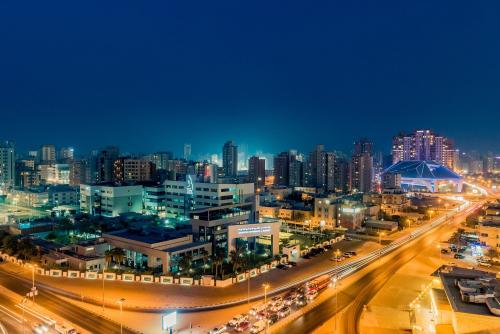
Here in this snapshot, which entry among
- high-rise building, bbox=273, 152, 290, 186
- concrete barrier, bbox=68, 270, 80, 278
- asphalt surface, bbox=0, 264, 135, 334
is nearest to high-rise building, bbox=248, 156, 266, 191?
high-rise building, bbox=273, 152, 290, 186

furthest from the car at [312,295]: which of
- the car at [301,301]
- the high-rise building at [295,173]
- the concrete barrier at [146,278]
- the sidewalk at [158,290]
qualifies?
the high-rise building at [295,173]

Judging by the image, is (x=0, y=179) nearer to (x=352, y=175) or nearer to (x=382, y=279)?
(x=352, y=175)

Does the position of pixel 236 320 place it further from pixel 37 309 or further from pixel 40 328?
pixel 37 309

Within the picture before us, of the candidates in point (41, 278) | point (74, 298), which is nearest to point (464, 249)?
point (74, 298)

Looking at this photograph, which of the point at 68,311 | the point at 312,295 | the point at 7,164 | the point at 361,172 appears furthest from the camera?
the point at 7,164

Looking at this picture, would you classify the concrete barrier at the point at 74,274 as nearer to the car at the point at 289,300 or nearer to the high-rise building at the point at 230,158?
the car at the point at 289,300

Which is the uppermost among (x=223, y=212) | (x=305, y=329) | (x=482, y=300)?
(x=223, y=212)

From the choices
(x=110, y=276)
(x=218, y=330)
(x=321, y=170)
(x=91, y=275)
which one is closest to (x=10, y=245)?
(x=91, y=275)

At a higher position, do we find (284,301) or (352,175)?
(352,175)
